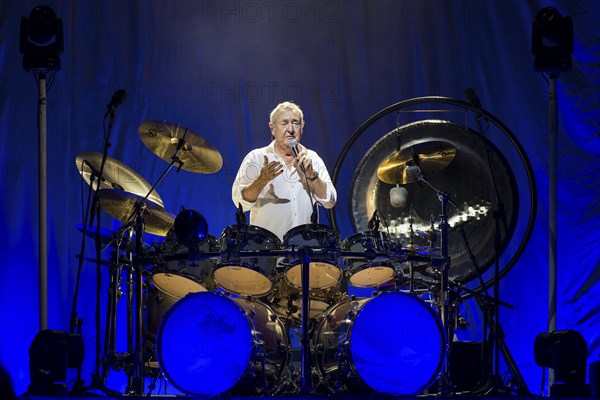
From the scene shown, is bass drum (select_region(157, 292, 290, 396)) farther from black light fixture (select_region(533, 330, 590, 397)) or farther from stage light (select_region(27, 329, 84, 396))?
black light fixture (select_region(533, 330, 590, 397))

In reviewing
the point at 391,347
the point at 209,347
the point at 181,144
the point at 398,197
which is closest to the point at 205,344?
the point at 209,347

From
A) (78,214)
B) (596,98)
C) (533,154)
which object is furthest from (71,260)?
(596,98)

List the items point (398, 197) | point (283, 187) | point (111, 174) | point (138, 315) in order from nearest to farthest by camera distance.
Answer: point (138, 315), point (111, 174), point (283, 187), point (398, 197)

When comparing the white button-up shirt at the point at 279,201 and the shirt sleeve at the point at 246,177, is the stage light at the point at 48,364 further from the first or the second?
the white button-up shirt at the point at 279,201

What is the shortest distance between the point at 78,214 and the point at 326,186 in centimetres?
217

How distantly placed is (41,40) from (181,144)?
113 cm

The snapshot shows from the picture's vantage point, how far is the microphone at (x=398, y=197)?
22.9 ft

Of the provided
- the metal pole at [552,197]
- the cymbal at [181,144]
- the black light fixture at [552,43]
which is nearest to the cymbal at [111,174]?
the cymbal at [181,144]

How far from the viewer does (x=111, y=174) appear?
622 centimetres

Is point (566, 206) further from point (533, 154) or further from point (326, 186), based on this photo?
point (326, 186)

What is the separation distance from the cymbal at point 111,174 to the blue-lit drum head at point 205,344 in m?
1.41

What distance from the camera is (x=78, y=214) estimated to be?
287 inches

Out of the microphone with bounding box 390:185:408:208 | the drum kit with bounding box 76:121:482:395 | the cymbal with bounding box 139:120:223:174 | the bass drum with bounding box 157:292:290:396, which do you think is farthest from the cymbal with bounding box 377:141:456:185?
the bass drum with bounding box 157:292:290:396

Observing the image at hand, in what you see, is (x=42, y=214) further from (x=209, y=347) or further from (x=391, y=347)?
(x=391, y=347)
